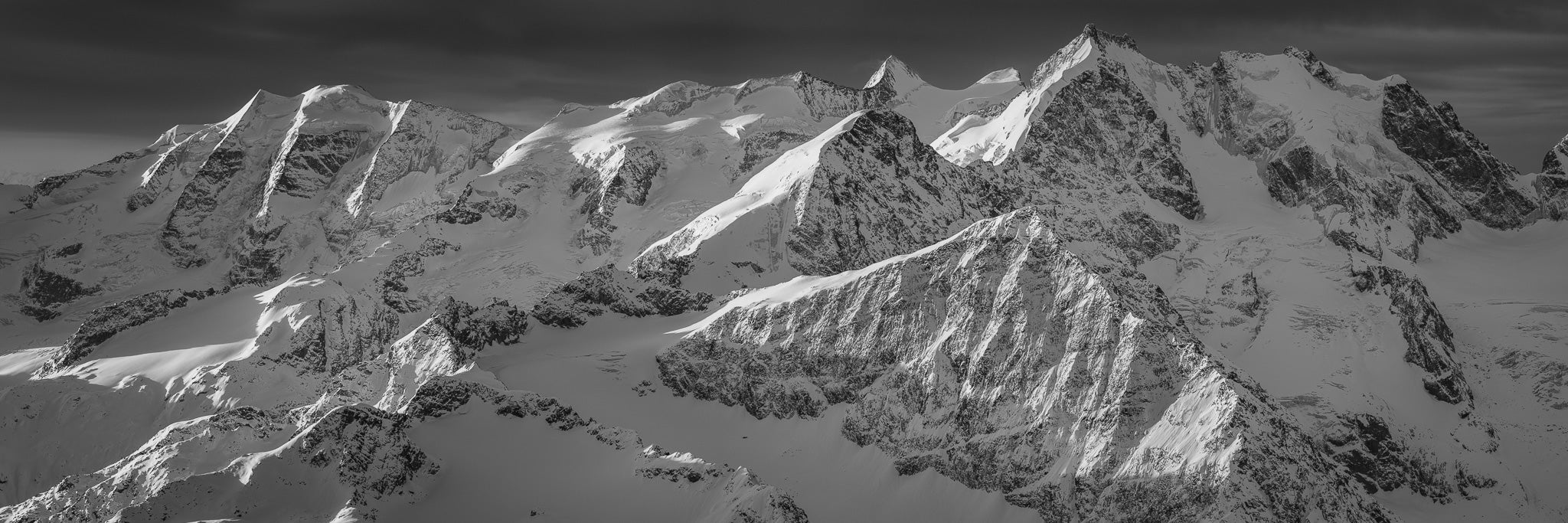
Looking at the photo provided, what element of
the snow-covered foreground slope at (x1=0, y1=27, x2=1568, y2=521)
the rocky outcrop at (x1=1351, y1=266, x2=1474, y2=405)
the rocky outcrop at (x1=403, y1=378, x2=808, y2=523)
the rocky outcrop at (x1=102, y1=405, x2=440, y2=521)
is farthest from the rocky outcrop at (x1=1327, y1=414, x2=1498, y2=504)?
the rocky outcrop at (x1=102, y1=405, x2=440, y2=521)

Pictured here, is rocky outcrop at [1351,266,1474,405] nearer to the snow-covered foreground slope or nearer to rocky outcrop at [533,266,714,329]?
the snow-covered foreground slope

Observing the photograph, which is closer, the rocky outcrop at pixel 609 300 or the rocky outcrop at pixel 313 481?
the rocky outcrop at pixel 313 481

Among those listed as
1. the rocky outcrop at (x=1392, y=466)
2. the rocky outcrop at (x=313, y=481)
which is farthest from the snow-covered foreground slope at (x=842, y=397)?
the rocky outcrop at (x=1392, y=466)

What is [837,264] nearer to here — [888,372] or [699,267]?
[699,267]

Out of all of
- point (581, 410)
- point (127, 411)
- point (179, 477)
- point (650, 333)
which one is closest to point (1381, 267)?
point (650, 333)

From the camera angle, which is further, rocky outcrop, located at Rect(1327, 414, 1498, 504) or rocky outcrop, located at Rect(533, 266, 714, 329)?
rocky outcrop, located at Rect(533, 266, 714, 329)

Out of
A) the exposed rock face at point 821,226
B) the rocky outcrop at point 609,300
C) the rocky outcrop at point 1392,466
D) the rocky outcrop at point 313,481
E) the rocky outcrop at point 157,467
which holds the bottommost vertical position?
the rocky outcrop at point 1392,466

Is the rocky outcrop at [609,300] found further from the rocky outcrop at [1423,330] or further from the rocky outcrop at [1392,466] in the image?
the rocky outcrop at [1423,330]

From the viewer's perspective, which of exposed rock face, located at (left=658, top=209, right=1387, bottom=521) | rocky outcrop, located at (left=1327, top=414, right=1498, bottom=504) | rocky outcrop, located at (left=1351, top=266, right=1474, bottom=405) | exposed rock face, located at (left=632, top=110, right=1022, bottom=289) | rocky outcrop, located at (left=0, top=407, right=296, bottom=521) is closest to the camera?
rocky outcrop, located at (left=0, top=407, right=296, bottom=521)

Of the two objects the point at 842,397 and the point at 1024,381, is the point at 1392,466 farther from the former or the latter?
the point at 842,397
